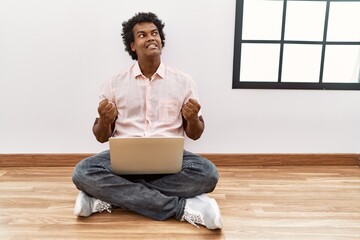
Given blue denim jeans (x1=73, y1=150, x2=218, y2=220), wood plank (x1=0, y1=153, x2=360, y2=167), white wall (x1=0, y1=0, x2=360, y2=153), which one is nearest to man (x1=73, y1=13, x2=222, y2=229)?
blue denim jeans (x1=73, y1=150, x2=218, y2=220)

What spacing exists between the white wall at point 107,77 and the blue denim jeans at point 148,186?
66cm

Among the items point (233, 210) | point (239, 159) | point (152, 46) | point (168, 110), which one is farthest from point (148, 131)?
point (239, 159)

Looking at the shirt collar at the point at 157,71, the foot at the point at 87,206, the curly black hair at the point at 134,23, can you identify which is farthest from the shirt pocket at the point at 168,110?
the foot at the point at 87,206

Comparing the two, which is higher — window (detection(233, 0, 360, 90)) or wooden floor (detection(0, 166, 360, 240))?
window (detection(233, 0, 360, 90))

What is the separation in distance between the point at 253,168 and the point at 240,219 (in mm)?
805

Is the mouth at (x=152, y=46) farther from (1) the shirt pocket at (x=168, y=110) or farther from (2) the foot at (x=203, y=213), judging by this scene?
(2) the foot at (x=203, y=213)

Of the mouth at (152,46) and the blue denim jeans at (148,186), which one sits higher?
the mouth at (152,46)

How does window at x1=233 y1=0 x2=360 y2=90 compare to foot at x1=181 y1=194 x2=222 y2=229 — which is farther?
window at x1=233 y1=0 x2=360 y2=90

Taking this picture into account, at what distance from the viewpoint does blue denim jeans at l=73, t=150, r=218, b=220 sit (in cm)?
143

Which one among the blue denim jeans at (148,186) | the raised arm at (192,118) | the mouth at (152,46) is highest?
the mouth at (152,46)

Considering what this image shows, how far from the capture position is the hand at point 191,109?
1.48 meters

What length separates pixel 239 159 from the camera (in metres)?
Answer: 2.24

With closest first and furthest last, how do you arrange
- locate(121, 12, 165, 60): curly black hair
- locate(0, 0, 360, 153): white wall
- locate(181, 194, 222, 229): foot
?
locate(181, 194, 222, 229): foot → locate(121, 12, 165, 60): curly black hair → locate(0, 0, 360, 153): white wall

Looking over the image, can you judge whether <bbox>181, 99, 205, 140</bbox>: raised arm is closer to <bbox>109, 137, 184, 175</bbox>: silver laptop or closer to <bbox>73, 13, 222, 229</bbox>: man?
<bbox>73, 13, 222, 229</bbox>: man
